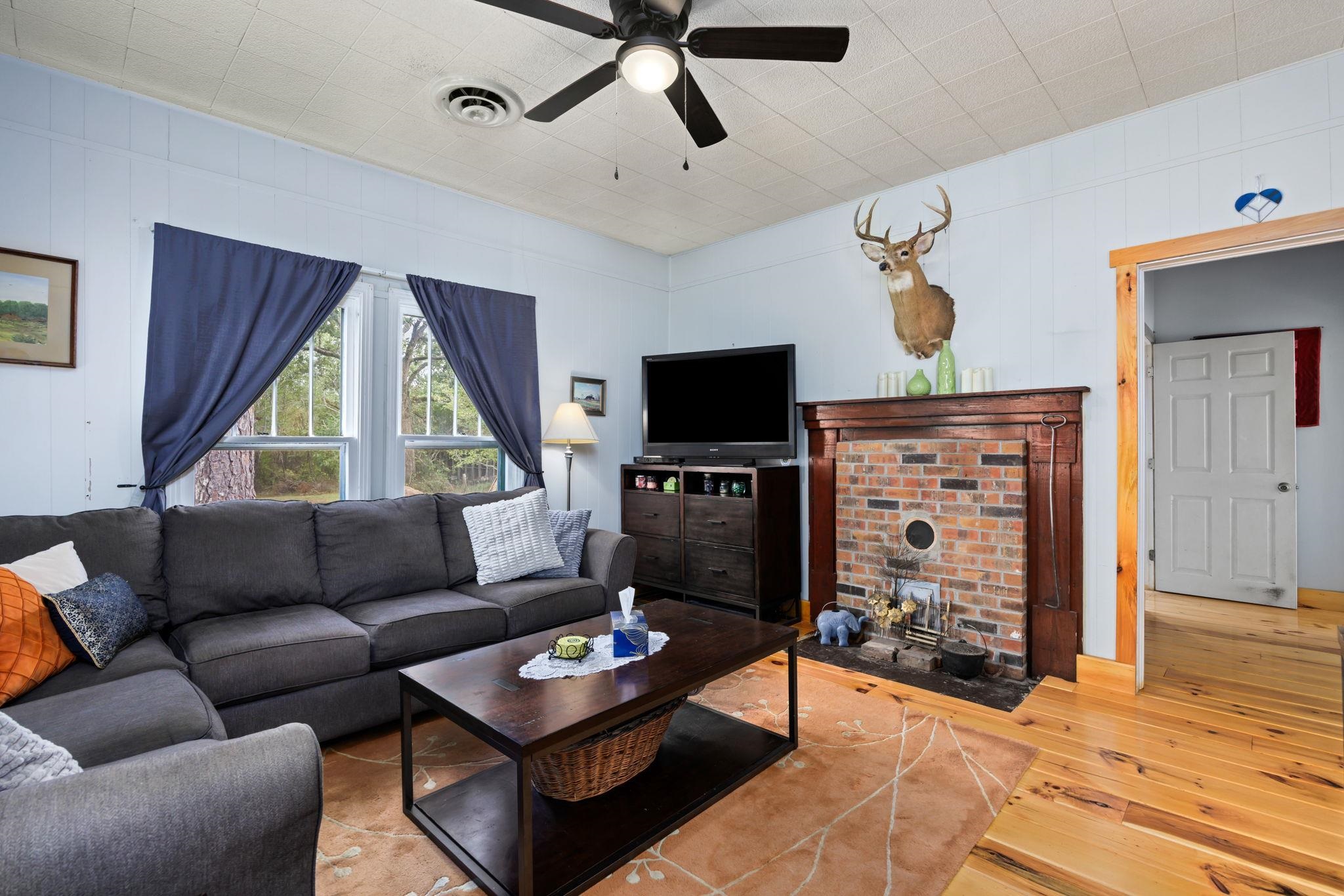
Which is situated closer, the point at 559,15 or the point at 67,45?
the point at 559,15

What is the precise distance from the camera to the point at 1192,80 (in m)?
2.76

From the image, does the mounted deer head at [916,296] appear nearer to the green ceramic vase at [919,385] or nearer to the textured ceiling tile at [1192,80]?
the green ceramic vase at [919,385]

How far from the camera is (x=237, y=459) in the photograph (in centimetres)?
318

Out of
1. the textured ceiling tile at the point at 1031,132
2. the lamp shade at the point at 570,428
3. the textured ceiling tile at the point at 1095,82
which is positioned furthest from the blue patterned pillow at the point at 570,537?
the textured ceiling tile at the point at 1095,82

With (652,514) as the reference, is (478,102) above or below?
above

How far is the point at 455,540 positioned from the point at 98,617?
4.83ft

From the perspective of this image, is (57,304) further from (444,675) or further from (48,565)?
(444,675)

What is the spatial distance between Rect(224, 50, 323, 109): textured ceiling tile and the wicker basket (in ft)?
9.42

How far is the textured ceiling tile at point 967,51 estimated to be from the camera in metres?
2.42

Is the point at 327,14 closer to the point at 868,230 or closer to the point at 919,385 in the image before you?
the point at 868,230

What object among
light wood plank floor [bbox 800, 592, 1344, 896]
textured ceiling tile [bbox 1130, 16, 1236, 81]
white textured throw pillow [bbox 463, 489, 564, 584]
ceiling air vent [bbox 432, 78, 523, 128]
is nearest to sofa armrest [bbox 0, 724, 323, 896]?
light wood plank floor [bbox 800, 592, 1344, 896]

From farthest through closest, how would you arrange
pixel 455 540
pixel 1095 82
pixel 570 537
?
pixel 570 537
pixel 455 540
pixel 1095 82

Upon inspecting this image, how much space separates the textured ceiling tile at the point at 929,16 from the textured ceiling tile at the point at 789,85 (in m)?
0.35

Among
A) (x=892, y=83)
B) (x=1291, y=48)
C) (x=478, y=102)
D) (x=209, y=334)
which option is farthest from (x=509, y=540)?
(x=1291, y=48)
